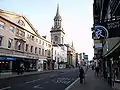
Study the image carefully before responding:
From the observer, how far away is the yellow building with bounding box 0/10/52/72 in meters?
35.4

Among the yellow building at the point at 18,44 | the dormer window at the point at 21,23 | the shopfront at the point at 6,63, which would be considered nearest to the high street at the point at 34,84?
the shopfront at the point at 6,63

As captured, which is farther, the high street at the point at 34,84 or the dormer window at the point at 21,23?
the dormer window at the point at 21,23

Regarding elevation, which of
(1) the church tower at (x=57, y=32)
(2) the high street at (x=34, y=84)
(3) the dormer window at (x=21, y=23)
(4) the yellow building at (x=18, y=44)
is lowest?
(2) the high street at (x=34, y=84)

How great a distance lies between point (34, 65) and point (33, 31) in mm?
9084

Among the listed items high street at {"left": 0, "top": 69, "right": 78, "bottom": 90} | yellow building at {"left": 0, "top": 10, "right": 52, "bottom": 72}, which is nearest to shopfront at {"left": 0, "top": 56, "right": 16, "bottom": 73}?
yellow building at {"left": 0, "top": 10, "right": 52, "bottom": 72}

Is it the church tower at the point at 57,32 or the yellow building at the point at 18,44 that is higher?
the church tower at the point at 57,32

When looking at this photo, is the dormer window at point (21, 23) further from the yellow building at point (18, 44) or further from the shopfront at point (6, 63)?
the shopfront at point (6, 63)

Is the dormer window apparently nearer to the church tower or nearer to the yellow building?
the yellow building

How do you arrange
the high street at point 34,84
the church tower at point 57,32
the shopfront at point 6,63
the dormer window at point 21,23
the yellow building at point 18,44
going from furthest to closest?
1. the church tower at point 57,32
2. the dormer window at point 21,23
3. the yellow building at point 18,44
4. the shopfront at point 6,63
5. the high street at point 34,84

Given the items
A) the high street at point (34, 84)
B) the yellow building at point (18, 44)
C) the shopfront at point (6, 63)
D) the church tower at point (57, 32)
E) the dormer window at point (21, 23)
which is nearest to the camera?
the high street at point (34, 84)

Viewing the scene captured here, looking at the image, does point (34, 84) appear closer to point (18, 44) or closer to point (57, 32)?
point (18, 44)

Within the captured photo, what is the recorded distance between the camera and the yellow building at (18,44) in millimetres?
35375

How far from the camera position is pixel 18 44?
136ft

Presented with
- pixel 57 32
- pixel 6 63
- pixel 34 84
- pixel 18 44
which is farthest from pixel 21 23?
pixel 57 32
